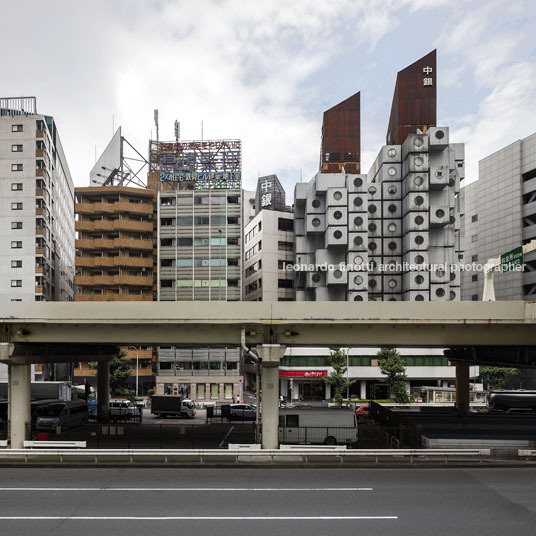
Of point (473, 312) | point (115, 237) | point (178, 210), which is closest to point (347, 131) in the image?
point (178, 210)

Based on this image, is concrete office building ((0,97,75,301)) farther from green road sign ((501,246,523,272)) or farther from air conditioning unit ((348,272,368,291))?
green road sign ((501,246,523,272))

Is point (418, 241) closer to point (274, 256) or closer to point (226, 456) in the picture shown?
point (274, 256)

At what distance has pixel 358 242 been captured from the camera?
76.4 metres

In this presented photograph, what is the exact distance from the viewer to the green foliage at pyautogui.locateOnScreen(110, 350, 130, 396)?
6712 centimetres

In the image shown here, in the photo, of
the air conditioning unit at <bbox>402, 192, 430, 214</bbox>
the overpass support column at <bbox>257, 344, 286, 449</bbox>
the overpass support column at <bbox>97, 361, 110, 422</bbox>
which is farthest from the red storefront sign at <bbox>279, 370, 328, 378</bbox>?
the overpass support column at <bbox>257, 344, 286, 449</bbox>

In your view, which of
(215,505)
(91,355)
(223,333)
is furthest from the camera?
(91,355)

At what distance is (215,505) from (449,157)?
72.0 meters

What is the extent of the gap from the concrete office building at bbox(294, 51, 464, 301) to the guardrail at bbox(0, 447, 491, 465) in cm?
4988

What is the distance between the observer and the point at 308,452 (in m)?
25.5

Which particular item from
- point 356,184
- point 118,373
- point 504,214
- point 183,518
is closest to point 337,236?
point 356,184

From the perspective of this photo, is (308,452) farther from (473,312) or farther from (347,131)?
(347,131)

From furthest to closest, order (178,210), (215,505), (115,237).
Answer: (115,237)
(178,210)
(215,505)

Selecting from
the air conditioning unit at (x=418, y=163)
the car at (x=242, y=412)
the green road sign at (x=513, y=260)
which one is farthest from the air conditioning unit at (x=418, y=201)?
the green road sign at (x=513, y=260)

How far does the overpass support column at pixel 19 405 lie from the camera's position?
2755 centimetres
